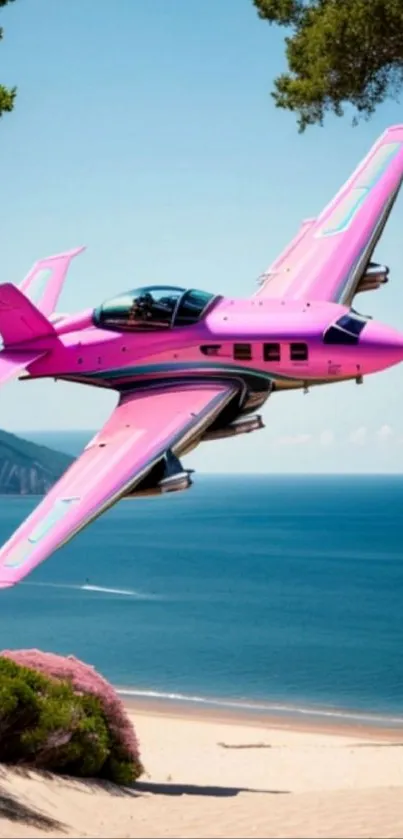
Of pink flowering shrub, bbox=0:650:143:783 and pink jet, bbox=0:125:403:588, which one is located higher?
pink jet, bbox=0:125:403:588

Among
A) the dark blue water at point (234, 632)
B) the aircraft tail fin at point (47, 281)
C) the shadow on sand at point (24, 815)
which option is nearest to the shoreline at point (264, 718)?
the dark blue water at point (234, 632)

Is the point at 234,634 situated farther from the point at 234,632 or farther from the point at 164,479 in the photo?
the point at 164,479

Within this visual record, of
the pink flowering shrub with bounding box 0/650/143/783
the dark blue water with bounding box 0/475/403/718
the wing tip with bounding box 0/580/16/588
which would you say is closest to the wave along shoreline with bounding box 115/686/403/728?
the dark blue water with bounding box 0/475/403/718

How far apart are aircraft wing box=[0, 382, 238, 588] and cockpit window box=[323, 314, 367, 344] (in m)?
1.41

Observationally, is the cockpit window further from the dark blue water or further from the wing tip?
the dark blue water

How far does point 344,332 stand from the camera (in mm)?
17125

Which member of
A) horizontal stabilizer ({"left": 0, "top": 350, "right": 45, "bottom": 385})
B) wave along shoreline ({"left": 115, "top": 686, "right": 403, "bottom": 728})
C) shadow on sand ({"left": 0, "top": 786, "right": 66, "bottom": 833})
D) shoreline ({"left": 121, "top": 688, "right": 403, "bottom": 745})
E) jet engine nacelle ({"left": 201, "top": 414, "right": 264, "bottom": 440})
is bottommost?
wave along shoreline ({"left": 115, "top": 686, "right": 403, "bottom": 728})

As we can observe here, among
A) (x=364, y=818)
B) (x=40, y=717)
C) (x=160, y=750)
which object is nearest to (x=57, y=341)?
(x=364, y=818)

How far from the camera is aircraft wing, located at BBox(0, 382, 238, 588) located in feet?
48.6

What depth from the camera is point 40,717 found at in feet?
106

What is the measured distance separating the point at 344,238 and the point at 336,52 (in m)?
9.26

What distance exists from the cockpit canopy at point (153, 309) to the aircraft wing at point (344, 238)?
8.68 ft

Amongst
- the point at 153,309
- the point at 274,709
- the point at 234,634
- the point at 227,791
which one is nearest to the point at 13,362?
the point at 153,309

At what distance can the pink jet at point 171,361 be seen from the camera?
16.0m
